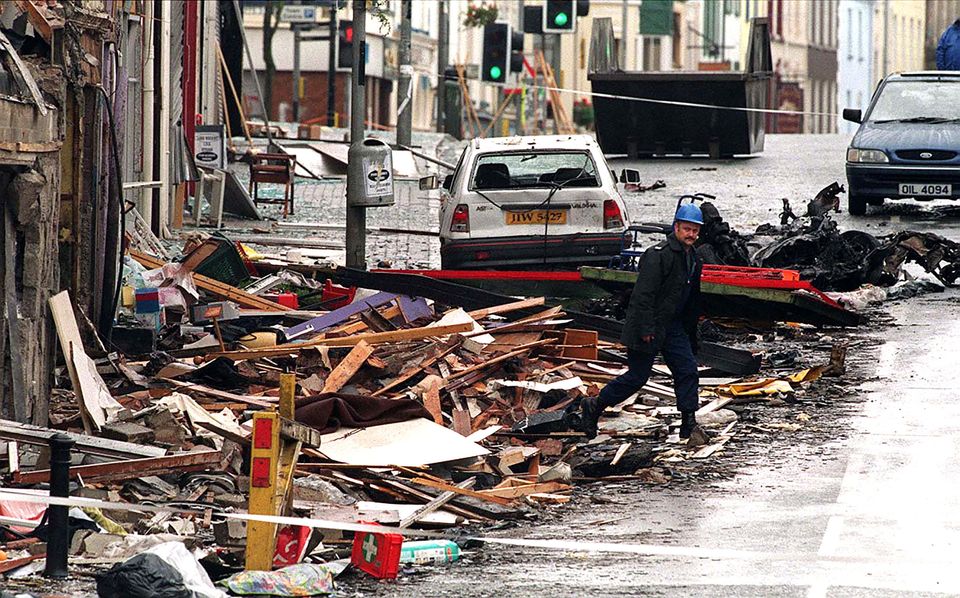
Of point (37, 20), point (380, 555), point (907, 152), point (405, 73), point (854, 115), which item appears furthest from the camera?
point (405, 73)

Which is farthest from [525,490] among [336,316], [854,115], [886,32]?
[886,32]

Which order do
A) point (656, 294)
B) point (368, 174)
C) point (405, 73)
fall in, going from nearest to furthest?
1. point (656, 294)
2. point (368, 174)
3. point (405, 73)

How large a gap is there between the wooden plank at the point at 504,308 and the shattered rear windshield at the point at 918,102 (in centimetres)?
1053

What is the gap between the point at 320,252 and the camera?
21.2 metres

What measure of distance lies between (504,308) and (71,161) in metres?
3.45

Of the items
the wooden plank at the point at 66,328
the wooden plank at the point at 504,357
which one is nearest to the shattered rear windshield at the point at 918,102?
the wooden plank at the point at 504,357

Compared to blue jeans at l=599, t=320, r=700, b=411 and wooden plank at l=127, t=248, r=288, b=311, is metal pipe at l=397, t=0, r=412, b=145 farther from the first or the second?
blue jeans at l=599, t=320, r=700, b=411

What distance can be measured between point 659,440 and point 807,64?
83747 mm

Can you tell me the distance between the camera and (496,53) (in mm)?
35594

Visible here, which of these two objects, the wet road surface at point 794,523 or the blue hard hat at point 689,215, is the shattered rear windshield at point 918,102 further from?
the blue hard hat at point 689,215

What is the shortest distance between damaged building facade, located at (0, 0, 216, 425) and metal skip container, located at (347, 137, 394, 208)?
2.19 meters

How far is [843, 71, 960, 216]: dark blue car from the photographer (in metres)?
23.2

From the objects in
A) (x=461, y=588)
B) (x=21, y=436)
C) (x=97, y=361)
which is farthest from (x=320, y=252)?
(x=461, y=588)

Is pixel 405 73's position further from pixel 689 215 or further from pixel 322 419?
pixel 322 419
